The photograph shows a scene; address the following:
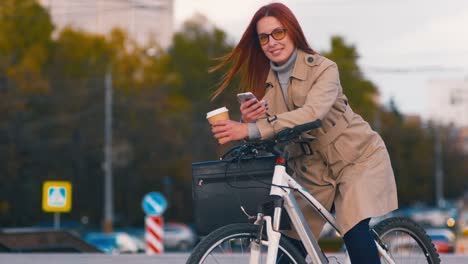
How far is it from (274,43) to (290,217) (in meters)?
0.82

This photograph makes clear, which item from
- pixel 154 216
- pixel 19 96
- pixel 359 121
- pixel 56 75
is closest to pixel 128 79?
pixel 56 75

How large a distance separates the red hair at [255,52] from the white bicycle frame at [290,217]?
57 centimetres

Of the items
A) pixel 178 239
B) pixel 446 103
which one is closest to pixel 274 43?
pixel 178 239

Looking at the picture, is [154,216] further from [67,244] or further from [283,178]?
[283,178]

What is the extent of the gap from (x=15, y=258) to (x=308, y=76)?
676cm

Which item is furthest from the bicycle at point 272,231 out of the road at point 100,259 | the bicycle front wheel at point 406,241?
the road at point 100,259

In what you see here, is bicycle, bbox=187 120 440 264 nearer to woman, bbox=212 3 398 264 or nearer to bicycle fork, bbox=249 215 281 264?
bicycle fork, bbox=249 215 281 264

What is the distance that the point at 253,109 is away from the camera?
5547 millimetres

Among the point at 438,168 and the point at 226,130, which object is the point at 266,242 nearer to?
the point at 226,130

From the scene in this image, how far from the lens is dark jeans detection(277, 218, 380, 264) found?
591 cm

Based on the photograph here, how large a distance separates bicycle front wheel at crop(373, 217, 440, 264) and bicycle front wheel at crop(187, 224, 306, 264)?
108 centimetres

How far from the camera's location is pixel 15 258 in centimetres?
1198

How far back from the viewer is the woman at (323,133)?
5828 millimetres

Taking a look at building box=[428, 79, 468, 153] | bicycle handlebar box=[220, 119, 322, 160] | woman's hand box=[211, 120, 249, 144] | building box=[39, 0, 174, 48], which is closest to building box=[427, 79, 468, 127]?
building box=[428, 79, 468, 153]
